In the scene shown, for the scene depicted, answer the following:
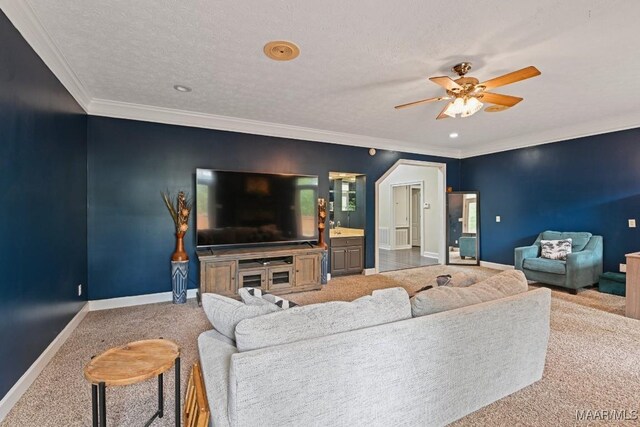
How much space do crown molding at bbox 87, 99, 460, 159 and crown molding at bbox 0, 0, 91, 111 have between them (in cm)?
58

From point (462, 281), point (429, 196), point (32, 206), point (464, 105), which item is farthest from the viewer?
point (429, 196)

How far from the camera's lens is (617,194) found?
191 inches

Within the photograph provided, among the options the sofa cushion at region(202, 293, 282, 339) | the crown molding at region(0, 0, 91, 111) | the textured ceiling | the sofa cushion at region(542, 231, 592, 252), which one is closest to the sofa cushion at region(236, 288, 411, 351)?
the sofa cushion at region(202, 293, 282, 339)

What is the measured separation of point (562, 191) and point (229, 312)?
20.2ft

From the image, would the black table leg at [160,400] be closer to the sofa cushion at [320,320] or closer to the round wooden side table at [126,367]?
the round wooden side table at [126,367]

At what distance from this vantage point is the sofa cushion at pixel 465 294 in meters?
1.77

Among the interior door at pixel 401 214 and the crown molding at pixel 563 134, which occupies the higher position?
the crown molding at pixel 563 134

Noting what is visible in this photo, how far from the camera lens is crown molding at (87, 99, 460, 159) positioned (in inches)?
160

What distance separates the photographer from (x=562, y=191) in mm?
5500

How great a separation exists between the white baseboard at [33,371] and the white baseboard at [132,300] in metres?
0.58

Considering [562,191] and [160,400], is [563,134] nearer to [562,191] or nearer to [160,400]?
[562,191]

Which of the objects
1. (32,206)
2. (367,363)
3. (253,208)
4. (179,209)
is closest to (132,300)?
(179,209)

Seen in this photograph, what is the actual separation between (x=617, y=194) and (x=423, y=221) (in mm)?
4463

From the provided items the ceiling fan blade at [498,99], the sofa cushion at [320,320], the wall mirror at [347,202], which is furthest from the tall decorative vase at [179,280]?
the ceiling fan blade at [498,99]
